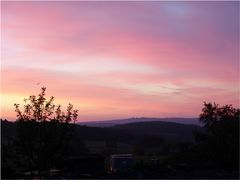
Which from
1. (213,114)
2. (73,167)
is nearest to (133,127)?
(213,114)

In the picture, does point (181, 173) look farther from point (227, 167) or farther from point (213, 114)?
point (213, 114)

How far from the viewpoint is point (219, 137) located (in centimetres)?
3325

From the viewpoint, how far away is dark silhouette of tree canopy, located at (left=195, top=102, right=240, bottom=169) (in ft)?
105

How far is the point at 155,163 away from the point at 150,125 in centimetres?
8095

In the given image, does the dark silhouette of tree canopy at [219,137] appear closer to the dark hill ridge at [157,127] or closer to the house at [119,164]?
the house at [119,164]

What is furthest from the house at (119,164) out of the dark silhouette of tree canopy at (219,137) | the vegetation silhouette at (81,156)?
the dark silhouette of tree canopy at (219,137)

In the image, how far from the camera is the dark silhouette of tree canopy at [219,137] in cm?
3207

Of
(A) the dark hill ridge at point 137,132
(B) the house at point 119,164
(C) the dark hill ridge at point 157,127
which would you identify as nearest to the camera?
(B) the house at point 119,164

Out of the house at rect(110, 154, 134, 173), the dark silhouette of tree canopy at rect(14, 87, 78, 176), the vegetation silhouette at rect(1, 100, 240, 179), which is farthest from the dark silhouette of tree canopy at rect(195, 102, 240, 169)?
the dark silhouette of tree canopy at rect(14, 87, 78, 176)

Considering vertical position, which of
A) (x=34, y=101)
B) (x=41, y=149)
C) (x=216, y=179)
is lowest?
(x=216, y=179)

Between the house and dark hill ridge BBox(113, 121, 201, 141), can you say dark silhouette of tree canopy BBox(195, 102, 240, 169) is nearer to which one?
the house

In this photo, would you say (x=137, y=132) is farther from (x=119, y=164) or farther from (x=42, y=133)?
(x=42, y=133)

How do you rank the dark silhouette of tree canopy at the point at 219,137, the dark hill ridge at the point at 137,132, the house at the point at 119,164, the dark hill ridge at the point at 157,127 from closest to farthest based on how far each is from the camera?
the house at the point at 119,164, the dark silhouette of tree canopy at the point at 219,137, the dark hill ridge at the point at 137,132, the dark hill ridge at the point at 157,127

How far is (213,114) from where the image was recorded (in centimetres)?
3534
